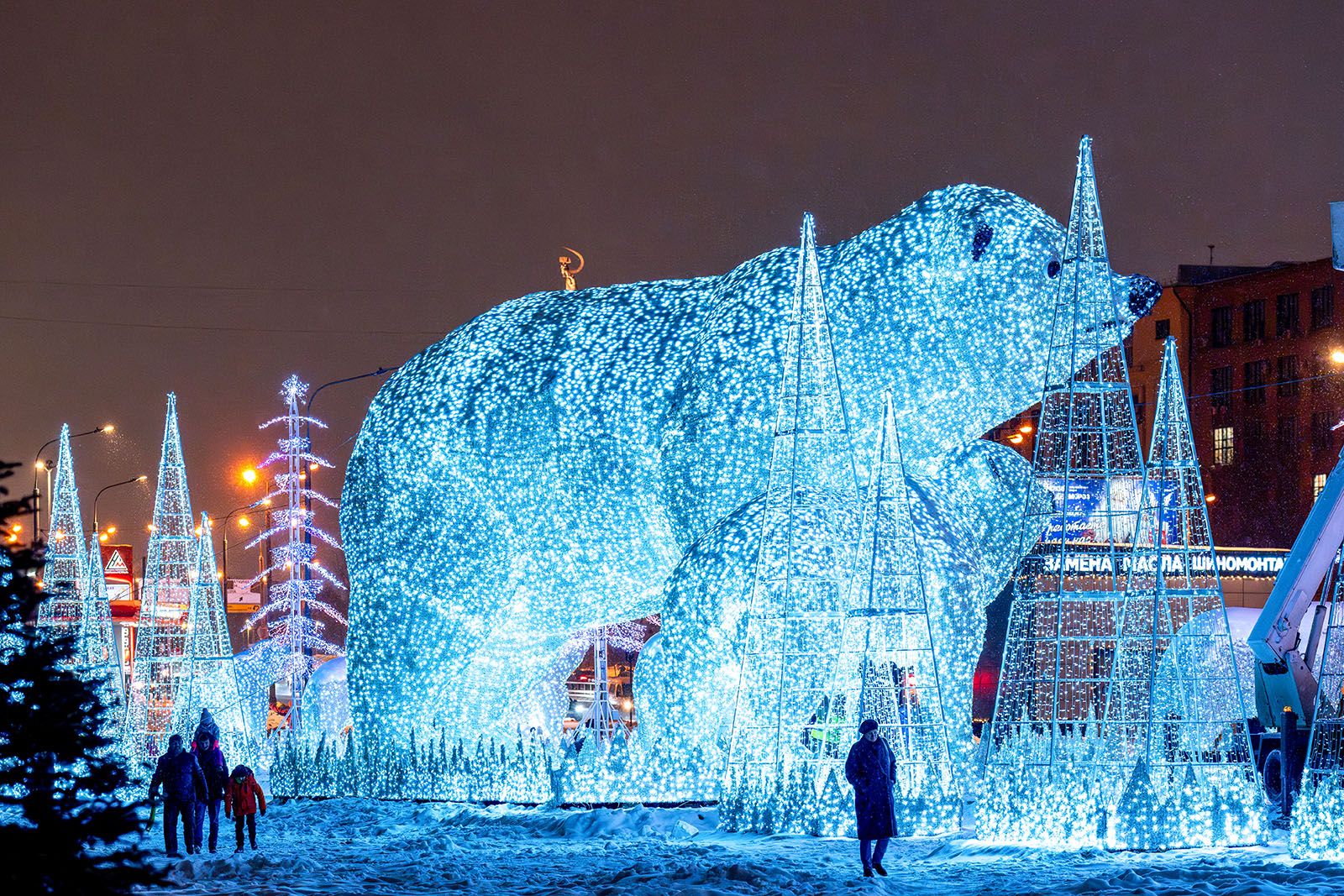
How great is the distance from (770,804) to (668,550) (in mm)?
2450

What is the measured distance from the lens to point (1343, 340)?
128ft

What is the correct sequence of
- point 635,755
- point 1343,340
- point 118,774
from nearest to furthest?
point 118,774, point 635,755, point 1343,340

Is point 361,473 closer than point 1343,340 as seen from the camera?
Yes

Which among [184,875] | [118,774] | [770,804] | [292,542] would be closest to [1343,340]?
[292,542]

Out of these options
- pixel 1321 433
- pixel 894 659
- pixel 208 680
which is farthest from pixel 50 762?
pixel 1321 433

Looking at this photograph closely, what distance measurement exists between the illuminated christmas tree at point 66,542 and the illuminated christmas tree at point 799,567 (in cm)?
913

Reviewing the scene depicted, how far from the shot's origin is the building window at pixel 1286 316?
4081cm

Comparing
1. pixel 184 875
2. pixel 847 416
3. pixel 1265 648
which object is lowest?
pixel 184 875

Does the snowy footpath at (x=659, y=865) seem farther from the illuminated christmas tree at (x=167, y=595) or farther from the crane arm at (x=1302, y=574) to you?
the illuminated christmas tree at (x=167, y=595)

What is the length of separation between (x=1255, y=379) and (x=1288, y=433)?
5.16 ft

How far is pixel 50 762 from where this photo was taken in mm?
4758

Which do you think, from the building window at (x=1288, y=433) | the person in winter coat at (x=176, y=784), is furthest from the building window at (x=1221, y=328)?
the person in winter coat at (x=176, y=784)

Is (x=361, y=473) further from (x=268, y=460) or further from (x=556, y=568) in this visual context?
(x=268, y=460)

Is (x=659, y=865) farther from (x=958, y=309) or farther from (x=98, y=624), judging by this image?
Answer: (x=98, y=624)
